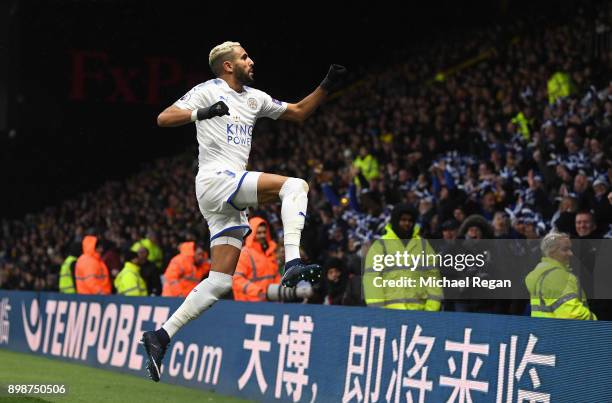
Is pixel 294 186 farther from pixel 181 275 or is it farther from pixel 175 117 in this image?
pixel 181 275

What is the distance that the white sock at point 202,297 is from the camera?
269 inches

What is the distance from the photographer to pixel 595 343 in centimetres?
602

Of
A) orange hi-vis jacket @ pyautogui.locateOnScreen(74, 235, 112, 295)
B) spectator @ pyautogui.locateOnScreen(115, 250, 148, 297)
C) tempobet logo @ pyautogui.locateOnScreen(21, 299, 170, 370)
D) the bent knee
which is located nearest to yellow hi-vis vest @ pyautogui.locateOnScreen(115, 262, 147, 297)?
spectator @ pyautogui.locateOnScreen(115, 250, 148, 297)

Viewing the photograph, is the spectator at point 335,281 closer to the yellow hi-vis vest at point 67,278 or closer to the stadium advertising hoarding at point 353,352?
the stadium advertising hoarding at point 353,352

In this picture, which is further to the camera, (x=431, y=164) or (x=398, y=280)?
(x=431, y=164)

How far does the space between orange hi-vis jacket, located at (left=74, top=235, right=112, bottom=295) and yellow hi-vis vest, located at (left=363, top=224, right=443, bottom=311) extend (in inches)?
253

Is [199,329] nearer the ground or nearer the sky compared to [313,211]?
nearer the ground

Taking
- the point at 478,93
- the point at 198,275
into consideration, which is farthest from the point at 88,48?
the point at 198,275

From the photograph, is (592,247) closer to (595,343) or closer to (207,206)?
(595,343)

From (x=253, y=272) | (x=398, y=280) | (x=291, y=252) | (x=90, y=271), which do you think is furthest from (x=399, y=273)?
(x=90, y=271)

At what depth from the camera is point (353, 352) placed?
27.7ft

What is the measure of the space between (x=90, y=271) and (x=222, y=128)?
8.45 m

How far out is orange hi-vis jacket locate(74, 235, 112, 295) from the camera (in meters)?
14.5

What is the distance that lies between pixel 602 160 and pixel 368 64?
18660mm
